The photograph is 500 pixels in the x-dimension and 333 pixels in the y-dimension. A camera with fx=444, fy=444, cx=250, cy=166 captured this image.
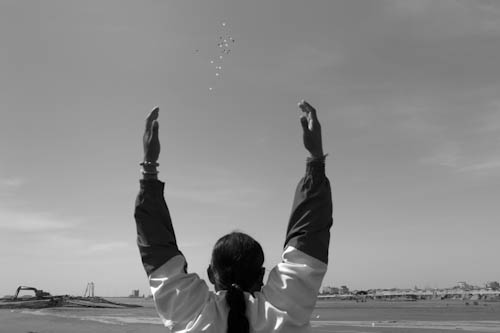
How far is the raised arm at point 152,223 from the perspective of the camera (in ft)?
5.61

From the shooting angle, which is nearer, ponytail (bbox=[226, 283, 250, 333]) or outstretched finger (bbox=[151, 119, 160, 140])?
ponytail (bbox=[226, 283, 250, 333])

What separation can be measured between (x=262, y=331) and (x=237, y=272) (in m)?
0.27

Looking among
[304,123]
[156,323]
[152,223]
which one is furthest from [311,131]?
[156,323]

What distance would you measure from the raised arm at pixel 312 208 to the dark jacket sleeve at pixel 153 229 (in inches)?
18.5

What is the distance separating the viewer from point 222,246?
1789mm

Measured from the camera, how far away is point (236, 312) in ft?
5.19

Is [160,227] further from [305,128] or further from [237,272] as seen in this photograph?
[305,128]

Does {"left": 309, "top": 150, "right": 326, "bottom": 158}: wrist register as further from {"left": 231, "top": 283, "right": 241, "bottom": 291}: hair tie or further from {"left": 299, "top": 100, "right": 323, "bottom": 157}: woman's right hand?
{"left": 231, "top": 283, "right": 241, "bottom": 291}: hair tie

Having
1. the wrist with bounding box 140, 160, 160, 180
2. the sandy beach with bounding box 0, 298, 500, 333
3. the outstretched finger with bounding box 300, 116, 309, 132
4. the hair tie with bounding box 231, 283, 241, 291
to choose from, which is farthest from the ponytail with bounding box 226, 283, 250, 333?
the sandy beach with bounding box 0, 298, 500, 333

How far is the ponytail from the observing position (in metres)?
1.54

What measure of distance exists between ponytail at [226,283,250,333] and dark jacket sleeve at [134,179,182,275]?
0.90 ft

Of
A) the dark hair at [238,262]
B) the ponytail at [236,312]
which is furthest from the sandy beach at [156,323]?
the ponytail at [236,312]

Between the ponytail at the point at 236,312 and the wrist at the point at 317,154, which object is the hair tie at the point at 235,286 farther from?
the wrist at the point at 317,154

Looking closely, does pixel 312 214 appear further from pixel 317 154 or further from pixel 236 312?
pixel 236 312
